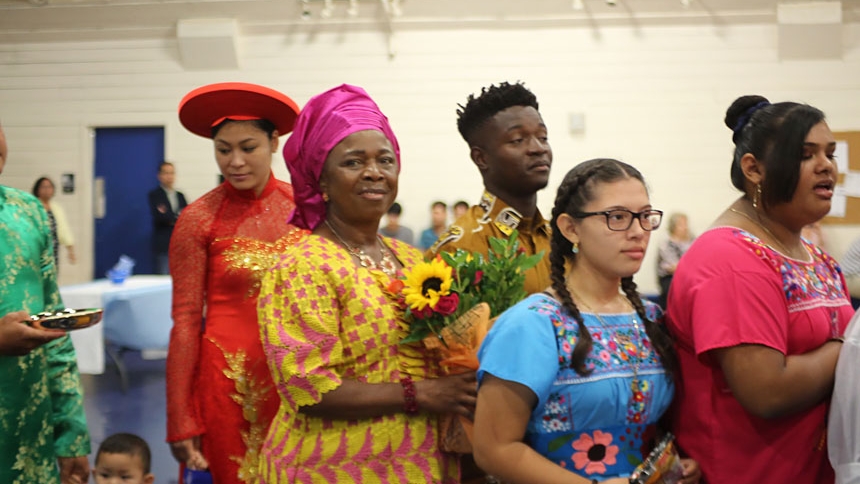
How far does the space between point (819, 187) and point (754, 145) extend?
0.16 meters

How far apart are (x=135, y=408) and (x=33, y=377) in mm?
4288

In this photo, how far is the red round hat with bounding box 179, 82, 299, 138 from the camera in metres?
2.74

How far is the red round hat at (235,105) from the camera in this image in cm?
274

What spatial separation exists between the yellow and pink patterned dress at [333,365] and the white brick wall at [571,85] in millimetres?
8511

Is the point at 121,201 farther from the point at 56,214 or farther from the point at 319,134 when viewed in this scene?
the point at 319,134

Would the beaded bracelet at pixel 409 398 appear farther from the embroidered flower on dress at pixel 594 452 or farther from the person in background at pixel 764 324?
the person in background at pixel 764 324

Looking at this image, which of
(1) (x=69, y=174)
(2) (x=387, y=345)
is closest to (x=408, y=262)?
(2) (x=387, y=345)

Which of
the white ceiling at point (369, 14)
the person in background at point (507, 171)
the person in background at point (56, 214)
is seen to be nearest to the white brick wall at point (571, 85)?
the white ceiling at point (369, 14)

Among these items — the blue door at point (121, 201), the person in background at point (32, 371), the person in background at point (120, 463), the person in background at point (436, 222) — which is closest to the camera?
the person in background at point (32, 371)

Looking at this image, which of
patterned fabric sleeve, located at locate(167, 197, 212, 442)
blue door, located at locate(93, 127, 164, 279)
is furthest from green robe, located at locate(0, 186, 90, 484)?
Answer: blue door, located at locate(93, 127, 164, 279)

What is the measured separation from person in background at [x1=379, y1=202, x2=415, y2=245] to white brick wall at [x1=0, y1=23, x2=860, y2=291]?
0.47m

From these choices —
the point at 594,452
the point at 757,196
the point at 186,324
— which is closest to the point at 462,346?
the point at 594,452

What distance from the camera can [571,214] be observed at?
175cm

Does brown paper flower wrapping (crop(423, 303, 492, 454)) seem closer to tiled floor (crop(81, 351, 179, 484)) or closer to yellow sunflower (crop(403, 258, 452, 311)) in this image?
yellow sunflower (crop(403, 258, 452, 311))
